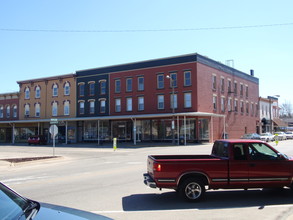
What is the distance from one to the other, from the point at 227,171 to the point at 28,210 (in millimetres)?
5665

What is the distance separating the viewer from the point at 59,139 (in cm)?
4947

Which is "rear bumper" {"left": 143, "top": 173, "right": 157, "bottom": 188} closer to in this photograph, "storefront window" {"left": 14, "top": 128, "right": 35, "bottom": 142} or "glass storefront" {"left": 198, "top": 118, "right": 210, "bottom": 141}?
"glass storefront" {"left": 198, "top": 118, "right": 210, "bottom": 141}

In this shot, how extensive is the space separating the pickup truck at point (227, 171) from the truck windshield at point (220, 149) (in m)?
0.03

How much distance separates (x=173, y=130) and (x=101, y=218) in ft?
117

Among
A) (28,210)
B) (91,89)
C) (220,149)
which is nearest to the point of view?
(28,210)

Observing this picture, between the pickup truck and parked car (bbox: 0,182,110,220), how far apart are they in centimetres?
434

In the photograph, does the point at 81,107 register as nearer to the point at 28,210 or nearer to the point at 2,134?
the point at 2,134

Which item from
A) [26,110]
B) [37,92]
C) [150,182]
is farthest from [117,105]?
[150,182]

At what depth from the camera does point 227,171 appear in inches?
311

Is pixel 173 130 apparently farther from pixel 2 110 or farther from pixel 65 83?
pixel 2 110

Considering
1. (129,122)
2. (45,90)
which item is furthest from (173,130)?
(45,90)

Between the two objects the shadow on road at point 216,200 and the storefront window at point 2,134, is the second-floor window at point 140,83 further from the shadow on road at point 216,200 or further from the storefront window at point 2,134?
the shadow on road at point 216,200

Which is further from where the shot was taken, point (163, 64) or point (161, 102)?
point (161, 102)

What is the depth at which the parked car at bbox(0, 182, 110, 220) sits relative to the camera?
3.14 m
